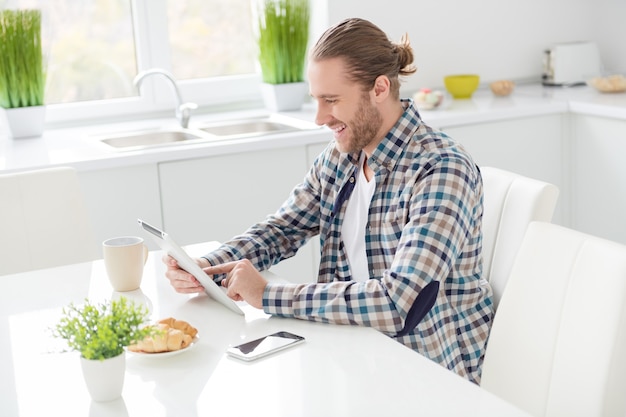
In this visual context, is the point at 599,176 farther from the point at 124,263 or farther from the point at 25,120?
the point at 124,263

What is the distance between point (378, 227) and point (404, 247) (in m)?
0.23

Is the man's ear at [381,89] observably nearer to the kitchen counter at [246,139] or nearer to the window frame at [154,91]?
the kitchen counter at [246,139]

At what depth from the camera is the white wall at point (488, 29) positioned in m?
3.63

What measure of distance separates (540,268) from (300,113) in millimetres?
1965

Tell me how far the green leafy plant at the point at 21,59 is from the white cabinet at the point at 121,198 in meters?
0.54

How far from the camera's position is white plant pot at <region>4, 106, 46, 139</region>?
3.09 meters

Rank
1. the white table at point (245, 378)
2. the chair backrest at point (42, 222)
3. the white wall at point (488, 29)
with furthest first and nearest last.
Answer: the white wall at point (488, 29), the chair backrest at point (42, 222), the white table at point (245, 378)

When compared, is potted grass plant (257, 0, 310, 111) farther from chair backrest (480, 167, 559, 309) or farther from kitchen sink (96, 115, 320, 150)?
chair backrest (480, 167, 559, 309)

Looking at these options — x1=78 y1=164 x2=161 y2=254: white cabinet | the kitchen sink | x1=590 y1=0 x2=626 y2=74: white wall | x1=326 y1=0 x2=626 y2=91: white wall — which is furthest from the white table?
x1=590 y1=0 x2=626 y2=74: white wall

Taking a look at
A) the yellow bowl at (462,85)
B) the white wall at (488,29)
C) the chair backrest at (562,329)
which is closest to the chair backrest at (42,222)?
the chair backrest at (562,329)

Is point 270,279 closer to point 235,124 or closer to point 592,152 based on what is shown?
point 235,124

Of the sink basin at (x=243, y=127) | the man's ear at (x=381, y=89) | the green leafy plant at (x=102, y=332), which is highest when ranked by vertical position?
the man's ear at (x=381, y=89)

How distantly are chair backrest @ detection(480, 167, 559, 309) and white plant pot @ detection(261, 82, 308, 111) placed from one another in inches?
62.1

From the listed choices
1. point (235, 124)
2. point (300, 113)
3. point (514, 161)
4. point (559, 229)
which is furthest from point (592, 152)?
point (559, 229)
